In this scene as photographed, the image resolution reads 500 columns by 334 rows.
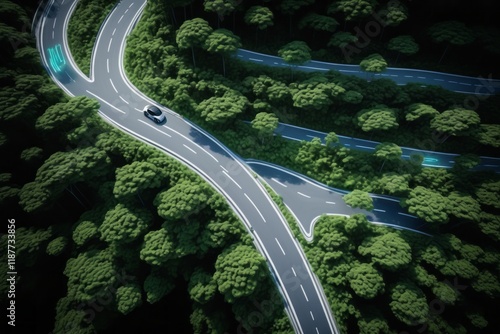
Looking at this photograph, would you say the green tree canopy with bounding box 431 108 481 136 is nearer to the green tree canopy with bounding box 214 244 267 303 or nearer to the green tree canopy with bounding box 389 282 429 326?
the green tree canopy with bounding box 389 282 429 326

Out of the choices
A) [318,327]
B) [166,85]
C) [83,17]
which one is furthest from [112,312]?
[83,17]

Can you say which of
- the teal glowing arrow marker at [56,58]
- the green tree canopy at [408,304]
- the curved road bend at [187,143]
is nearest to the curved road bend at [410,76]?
the curved road bend at [187,143]

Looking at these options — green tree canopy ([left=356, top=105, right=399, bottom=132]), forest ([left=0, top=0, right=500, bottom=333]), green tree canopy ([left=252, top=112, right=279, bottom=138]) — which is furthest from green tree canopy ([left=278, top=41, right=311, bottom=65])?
green tree canopy ([left=356, top=105, right=399, bottom=132])

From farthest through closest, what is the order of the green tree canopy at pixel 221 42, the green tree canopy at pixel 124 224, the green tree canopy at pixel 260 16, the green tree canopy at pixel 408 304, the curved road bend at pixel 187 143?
the green tree canopy at pixel 260 16 → the green tree canopy at pixel 221 42 → the curved road bend at pixel 187 143 → the green tree canopy at pixel 124 224 → the green tree canopy at pixel 408 304

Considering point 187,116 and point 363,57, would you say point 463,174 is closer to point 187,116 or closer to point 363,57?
point 363,57

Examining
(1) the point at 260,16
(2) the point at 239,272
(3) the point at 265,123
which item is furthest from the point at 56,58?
(2) the point at 239,272

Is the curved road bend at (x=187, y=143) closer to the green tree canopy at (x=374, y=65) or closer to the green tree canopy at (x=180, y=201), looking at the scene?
the green tree canopy at (x=180, y=201)
